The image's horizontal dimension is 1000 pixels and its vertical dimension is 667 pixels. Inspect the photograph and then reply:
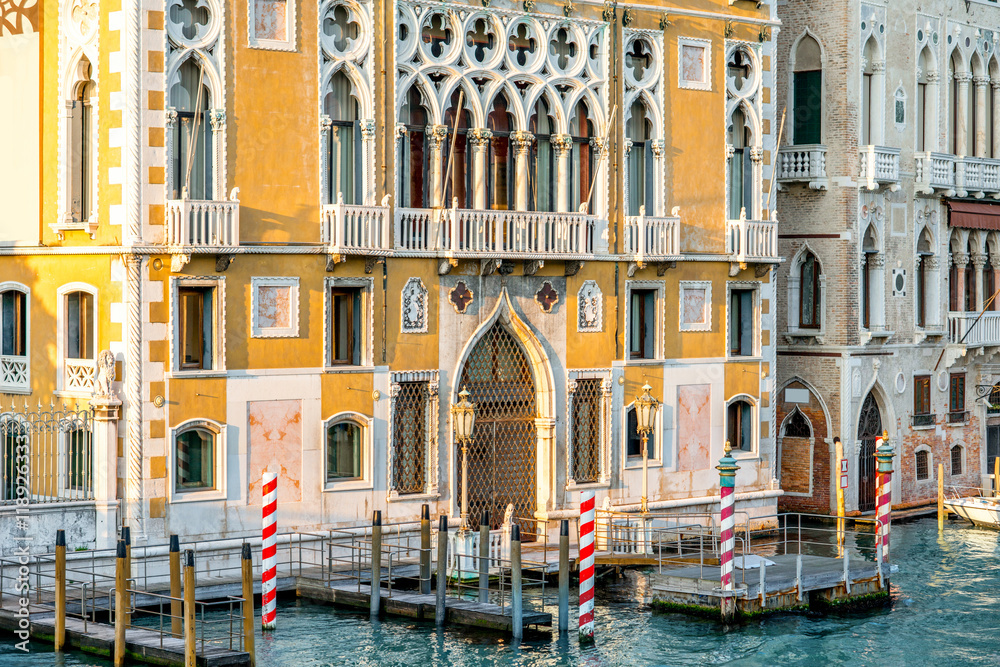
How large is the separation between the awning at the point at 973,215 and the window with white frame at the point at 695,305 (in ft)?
26.4

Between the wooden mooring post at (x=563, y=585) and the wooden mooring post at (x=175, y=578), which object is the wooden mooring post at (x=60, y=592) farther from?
the wooden mooring post at (x=563, y=585)

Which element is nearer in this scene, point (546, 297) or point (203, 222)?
point (203, 222)

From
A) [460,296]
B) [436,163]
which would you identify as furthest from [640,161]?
[460,296]

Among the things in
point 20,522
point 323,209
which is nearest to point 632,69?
point 323,209

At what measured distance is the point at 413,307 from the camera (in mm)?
26141

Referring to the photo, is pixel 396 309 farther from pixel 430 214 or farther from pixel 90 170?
pixel 90 170

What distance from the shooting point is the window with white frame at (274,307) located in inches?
965

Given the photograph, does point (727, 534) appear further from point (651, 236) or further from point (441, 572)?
point (651, 236)

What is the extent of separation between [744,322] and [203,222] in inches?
438

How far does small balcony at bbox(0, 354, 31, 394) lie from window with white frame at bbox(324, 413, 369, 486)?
4487mm

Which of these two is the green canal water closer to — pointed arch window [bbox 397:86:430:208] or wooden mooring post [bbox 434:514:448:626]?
wooden mooring post [bbox 434:514:448:626]

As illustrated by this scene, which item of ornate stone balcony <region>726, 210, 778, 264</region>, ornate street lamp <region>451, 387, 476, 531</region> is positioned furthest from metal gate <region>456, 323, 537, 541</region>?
ornate stone balcony <region>726, 210, 778, 264</region>

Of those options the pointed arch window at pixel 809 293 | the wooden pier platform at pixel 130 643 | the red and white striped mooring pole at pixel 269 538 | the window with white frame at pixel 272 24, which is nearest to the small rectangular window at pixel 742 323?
the pointed arch window at pixel 809 293

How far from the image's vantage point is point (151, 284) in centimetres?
2358
